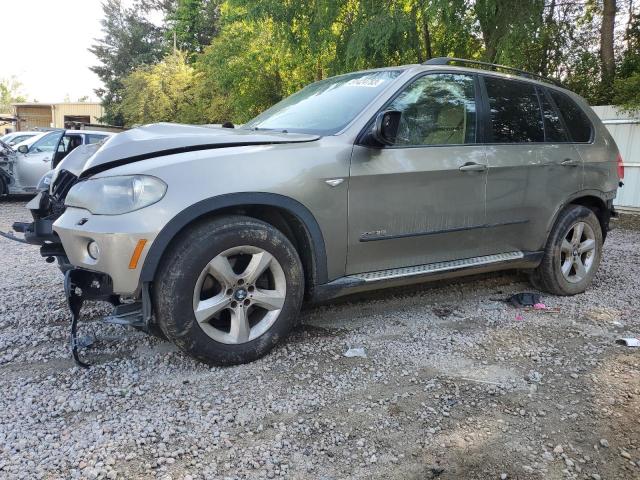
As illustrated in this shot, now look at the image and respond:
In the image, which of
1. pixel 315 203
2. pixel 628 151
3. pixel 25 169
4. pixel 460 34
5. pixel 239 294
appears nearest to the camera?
pixel 239 294

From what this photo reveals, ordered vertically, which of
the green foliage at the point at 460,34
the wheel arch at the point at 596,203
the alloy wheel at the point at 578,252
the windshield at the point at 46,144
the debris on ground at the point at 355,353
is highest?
the green foliage at the point at 460,34

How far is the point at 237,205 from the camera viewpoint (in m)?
2.97

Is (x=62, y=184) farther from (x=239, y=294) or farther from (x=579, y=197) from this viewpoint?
(x=579, y=197)

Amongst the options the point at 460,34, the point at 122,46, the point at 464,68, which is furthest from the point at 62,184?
the point at 122,46

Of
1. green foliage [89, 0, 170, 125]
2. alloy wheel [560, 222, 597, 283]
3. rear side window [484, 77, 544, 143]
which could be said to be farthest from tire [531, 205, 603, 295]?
green foliage [89, 0, 170, 125]

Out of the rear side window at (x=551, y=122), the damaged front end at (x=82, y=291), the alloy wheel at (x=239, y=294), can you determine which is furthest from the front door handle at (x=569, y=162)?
the damaged front end at (x=82, y=291)

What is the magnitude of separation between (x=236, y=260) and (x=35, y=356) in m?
1.43

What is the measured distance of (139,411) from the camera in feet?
8.46

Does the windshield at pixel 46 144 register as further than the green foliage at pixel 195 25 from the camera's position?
No

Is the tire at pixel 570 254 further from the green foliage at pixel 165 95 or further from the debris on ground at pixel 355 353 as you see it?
the green foliage at pixel 165 95

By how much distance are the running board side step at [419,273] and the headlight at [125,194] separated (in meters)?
1.18

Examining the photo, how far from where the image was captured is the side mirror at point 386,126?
125 inches

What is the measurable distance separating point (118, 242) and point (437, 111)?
2.40 m

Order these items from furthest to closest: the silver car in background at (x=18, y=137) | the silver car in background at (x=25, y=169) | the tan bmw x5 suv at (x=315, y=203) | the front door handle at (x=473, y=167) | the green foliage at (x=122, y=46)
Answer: the green foliage at (x=122, y=46), the silver car in background at (x=18, y=137), the silver car in background at (x=25, y=169), the front door handle at (x=473, y=167), the tan bmw x5 suv at (x=315, y=203)
